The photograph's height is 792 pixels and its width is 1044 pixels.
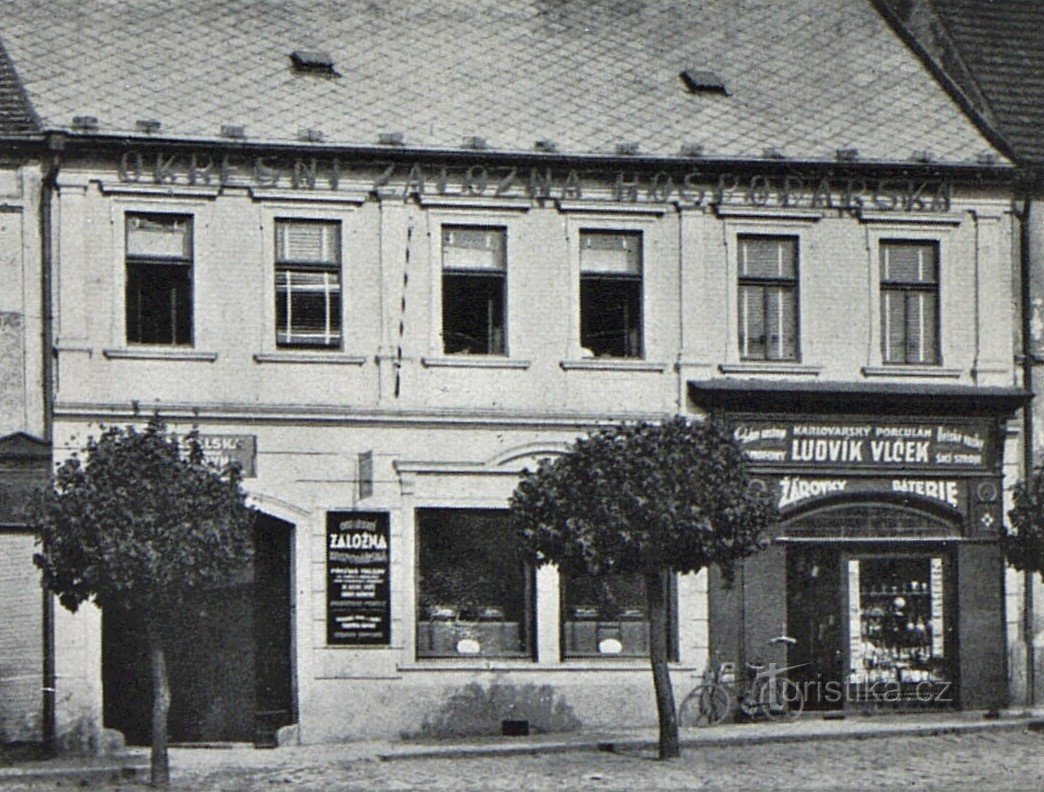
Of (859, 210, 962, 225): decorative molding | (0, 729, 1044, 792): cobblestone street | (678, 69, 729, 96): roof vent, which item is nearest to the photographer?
(0, 729, 1044, 792): cobblestone street

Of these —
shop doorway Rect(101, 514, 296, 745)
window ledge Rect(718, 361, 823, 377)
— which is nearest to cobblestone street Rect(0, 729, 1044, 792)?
shop doorway Rect(101, 514, 296, 745)

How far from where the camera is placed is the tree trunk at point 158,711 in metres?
19.7

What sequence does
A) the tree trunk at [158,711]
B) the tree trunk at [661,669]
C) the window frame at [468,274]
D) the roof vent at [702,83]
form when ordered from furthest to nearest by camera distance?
the roof vent at [702,83], the window frame at [468,274], the tree trunk at [661,669], the tree trunk at [158,711]

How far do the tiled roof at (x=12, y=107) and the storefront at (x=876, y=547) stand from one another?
8789 millimetres

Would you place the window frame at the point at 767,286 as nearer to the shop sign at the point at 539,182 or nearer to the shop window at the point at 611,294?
the shop sign at the point at 539,182

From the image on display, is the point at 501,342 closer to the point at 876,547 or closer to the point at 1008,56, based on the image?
the point at 876,547

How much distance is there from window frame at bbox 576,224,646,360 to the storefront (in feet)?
3.61

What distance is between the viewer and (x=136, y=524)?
19.1 metres

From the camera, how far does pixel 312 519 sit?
24078 mm

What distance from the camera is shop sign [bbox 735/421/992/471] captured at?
25469mm

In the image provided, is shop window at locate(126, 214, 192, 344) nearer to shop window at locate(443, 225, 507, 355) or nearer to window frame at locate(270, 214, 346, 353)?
window frame at locate(270, 214, 346, 353)

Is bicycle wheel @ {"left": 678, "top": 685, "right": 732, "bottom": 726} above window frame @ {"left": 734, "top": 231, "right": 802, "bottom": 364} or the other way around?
the other way around

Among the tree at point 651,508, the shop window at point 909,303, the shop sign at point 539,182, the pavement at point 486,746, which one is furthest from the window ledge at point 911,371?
the tree at point 651,508

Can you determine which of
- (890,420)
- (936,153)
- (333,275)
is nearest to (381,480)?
(333,275)
